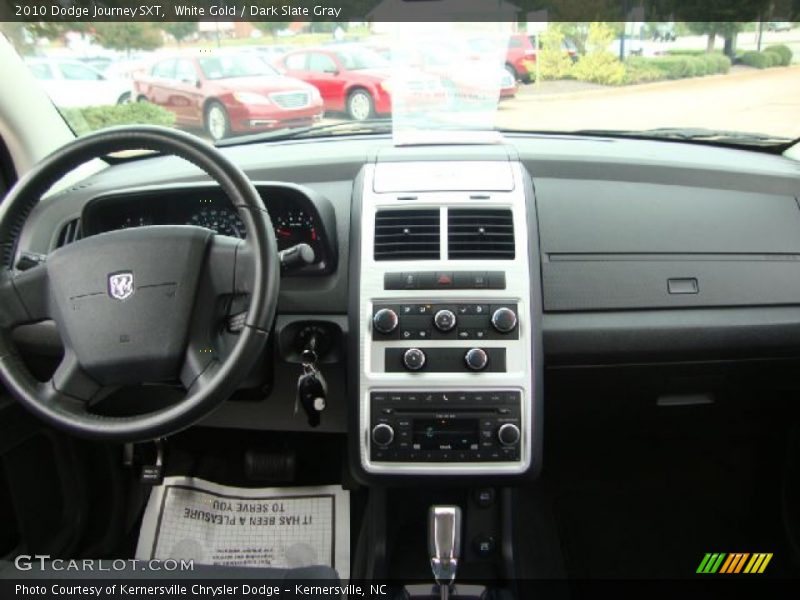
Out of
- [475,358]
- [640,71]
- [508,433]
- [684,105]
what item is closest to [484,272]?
[475,358]

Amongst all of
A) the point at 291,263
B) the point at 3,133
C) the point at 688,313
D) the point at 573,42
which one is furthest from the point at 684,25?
the point at 3,133

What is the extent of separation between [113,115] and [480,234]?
3.71ft

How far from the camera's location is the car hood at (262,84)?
2.01 meters

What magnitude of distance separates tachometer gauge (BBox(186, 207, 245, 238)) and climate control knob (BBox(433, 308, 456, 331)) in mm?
544

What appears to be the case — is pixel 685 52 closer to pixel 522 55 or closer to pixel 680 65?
pixel 680 65

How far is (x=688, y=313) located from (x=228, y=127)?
141cm

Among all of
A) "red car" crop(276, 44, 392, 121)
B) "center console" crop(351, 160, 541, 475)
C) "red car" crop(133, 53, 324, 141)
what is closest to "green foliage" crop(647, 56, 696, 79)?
"center console" crop(351, 160, 541, 475)

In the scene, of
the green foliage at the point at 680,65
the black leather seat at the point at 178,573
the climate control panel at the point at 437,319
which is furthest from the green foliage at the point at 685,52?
the black leather seat at the point at 178,573

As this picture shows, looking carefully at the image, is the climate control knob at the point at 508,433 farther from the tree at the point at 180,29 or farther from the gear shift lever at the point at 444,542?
the tree at the point at 180,29

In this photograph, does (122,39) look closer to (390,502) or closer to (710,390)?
(390,502)

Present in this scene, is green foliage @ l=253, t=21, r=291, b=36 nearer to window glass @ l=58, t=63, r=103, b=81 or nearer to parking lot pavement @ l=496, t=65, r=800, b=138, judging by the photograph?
window glass @ l=58, t=63, r=103, b=81

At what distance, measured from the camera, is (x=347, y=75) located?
6.57 ft

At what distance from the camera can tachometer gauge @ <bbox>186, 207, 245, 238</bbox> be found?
1793mm

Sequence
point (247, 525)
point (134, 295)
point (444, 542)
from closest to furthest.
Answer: point (134, 295) < point (444, 542) < point (247, 525)
